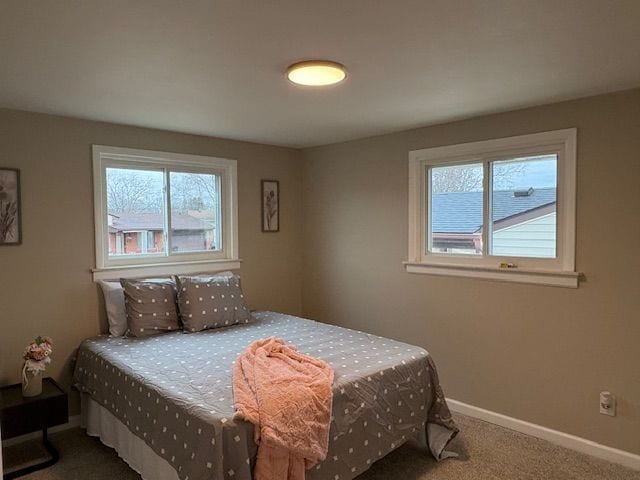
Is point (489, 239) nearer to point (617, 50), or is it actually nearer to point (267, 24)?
point (617, 50)

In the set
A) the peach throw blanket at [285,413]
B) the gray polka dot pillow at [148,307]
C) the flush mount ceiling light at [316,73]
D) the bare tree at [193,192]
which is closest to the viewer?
the peach throw blanket at [285,413]

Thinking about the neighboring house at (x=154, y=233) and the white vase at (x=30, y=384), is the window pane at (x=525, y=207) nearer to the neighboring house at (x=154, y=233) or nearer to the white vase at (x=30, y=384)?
the neighboring house at (x=154, y=233)

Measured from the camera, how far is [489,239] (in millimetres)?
3252

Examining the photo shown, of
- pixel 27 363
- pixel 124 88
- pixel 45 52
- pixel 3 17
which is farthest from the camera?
pixel 27 363

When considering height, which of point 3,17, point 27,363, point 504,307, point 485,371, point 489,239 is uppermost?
point 3,17

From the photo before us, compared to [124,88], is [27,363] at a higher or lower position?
lower

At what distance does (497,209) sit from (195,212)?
8.14 feet

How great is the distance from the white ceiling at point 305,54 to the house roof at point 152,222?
0.81 meters

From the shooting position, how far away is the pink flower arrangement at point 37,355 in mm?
2676

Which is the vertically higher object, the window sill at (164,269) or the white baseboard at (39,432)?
the window sill at (164,269)

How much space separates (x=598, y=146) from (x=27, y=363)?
368 centimetres

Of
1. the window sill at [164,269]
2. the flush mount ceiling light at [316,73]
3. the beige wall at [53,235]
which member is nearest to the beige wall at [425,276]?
the beige wall at [53,235]

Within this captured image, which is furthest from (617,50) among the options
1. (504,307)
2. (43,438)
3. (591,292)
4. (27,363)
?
(43,438)

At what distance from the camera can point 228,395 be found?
209 cm
